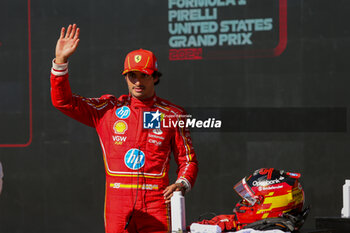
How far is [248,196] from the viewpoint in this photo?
324 centimetres

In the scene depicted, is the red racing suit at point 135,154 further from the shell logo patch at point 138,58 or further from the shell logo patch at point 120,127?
the shell logo patch at point 138,58

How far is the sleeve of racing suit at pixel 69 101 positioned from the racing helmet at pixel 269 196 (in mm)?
954

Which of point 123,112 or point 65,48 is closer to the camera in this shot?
point 65,48

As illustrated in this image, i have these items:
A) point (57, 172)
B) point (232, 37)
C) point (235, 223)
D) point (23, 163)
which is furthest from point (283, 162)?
point (23, 163)

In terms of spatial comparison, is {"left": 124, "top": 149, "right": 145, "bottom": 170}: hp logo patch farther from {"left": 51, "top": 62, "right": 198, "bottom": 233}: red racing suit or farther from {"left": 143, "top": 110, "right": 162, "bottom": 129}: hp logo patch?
{"left": 143, "top": 110, "right": 162, "bottom": 129}: hp logo patch

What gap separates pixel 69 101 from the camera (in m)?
3.07

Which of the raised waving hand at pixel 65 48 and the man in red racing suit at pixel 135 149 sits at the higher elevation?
the raised waving hand at pixel 65 48

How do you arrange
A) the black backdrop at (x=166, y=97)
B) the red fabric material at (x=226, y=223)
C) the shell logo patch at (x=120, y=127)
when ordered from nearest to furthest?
the shell logo patch at (x=120, y=127) → the red fabric material at (x=226, y=223) → the black backdrop at (x=166, y=97)

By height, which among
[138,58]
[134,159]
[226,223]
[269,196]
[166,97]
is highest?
[138,58]

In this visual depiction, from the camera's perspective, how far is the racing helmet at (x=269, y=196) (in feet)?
10.4

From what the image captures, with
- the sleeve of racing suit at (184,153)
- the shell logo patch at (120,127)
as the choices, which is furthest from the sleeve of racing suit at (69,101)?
the sleeve of racing suit at (184,153)

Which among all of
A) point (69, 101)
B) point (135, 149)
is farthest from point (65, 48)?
point (135, 149)

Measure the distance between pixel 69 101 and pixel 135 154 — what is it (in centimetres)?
46

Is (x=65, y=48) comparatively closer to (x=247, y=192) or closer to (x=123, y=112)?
(x=123, y=112)
